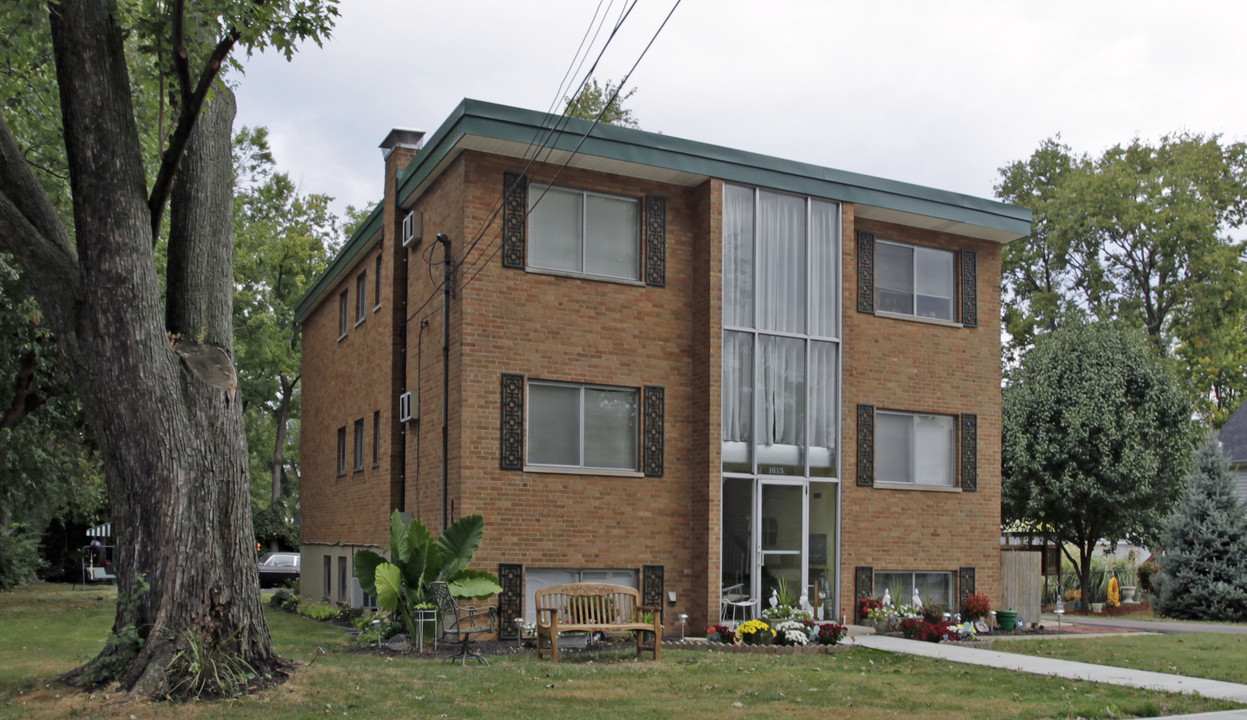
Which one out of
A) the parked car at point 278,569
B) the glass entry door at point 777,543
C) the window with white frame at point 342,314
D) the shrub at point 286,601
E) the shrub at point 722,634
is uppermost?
the window with white frame at point 342,314

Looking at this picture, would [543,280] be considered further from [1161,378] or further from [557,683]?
Answer: [1161,378]

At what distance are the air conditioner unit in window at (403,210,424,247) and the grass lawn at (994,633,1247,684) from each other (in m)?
11.2

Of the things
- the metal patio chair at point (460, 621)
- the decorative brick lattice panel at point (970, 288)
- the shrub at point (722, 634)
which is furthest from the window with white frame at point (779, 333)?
the metal patio chair at point (460, 621)

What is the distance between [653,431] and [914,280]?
19.8 feet

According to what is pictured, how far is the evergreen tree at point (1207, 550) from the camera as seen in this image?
25062mm

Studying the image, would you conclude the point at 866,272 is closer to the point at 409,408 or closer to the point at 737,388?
the point at 737,388

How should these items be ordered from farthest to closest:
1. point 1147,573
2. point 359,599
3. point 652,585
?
point 1147,573 < point 359,599 < point 652,585

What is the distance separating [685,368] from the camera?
1794 cm

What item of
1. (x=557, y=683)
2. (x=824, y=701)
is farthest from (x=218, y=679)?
(x=824, y=701)

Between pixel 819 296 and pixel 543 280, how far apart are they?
487 centimetres

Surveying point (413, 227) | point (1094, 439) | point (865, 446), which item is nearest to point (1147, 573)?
point (1094, 439)

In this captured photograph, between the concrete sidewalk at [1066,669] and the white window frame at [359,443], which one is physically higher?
the white window frame at [359,443]

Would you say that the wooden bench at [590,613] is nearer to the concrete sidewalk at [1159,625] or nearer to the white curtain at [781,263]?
the white curtain at [781,263]

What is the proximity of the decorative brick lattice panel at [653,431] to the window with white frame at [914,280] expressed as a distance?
4725 mm
